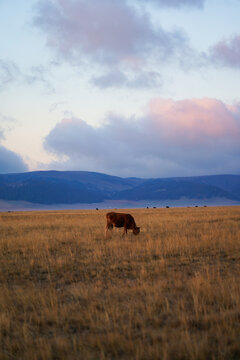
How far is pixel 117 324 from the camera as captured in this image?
593 cm

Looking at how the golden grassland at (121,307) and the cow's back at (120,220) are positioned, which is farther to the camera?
the cow's back at (120,220)

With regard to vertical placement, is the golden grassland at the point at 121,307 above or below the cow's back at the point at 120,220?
below

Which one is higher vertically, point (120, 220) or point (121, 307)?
point (120, 220)

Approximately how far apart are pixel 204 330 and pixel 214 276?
3803 millimetres

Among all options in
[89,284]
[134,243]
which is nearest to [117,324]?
→ [89,284]

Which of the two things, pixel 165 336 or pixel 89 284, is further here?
pixel 89 284

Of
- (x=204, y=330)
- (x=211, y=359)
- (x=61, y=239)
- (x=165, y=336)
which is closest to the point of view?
(x=211, y=359)

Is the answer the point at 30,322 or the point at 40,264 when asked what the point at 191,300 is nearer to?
the point at 30,322

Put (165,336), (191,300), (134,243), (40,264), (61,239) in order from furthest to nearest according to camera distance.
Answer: (61,239) → (134,243) → (40,264) → (191,300) → (165,336)

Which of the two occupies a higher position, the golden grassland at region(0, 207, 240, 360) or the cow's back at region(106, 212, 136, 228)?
the cow's back at region(106, 212, 136, 228)

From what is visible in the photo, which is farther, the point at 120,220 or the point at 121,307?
the point at 120,220

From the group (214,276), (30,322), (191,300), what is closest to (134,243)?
(214,276)

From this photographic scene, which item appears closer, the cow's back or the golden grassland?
the golden grassland

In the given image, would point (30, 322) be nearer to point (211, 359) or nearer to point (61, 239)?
point (211, 359)
